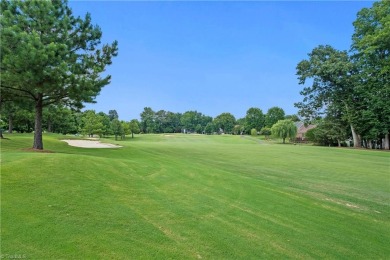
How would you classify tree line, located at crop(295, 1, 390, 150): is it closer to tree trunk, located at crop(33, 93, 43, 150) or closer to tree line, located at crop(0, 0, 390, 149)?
tree line, located at crop(0, 0, 390, 149)

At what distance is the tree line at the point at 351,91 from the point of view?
A: 113ft

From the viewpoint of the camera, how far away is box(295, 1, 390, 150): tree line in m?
34.5

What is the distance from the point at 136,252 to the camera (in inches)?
146

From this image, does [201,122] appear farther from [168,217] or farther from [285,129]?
[168,217]

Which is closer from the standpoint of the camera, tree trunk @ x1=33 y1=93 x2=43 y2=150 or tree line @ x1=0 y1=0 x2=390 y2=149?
tree line @ x1=0 y1=0 x2=390 y2=149

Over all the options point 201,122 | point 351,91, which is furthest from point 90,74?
point 201,122

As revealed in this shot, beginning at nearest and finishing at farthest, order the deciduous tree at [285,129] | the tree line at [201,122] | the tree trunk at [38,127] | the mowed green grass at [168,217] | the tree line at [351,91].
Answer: the mowed green grass at [168,217] < the tree trunk at [38,127] < the tree line at [351,91] < the deciduous tree at [285,129] < the tree line at [201,122]

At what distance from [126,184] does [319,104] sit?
43665mm

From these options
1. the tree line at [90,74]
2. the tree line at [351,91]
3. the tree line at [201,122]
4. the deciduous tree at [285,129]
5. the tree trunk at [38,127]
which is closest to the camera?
the tree line at [90,74]

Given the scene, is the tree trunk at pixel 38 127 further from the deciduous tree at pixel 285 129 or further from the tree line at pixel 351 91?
the deciduous tree at pixel 285 129

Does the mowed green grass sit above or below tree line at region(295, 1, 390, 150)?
below

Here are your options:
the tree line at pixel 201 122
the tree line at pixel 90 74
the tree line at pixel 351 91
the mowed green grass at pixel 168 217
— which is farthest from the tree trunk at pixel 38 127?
the tree line at pixel 201 122

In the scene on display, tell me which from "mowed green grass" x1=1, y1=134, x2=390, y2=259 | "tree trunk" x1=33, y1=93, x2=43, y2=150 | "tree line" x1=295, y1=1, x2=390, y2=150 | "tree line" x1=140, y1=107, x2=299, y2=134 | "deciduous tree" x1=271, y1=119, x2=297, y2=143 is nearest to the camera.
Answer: "mowed green grass" x1=1, y1=134, x2=390, y2=259

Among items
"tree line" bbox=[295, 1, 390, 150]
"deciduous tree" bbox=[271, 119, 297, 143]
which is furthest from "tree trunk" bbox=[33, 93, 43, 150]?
"deciduous tree" bbox=[271, 119, 297, 143]
